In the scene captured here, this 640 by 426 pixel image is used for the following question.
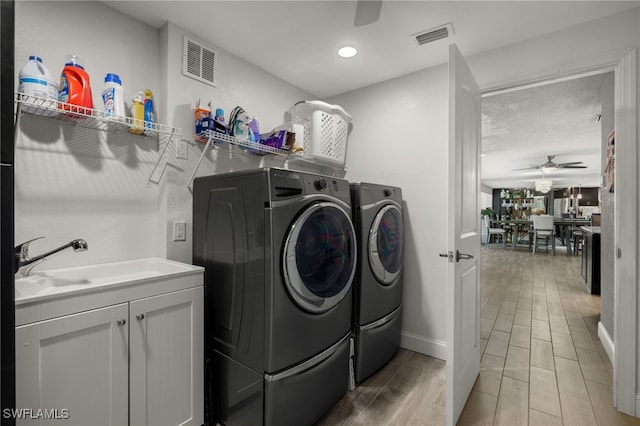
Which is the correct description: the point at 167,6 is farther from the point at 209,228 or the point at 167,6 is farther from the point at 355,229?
the point at 355,229

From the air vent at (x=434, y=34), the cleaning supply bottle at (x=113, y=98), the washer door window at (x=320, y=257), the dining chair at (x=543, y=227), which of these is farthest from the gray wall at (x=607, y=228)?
the dining chair at (x=543, y=227)

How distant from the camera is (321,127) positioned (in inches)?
93.0

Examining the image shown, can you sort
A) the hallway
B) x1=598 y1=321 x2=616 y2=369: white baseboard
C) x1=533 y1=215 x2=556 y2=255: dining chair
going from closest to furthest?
Answer: the hallway, x1=598 y1=321 x2=616 y2=369: white baseboard, x1=533 y1=215 x2=556 y2=255: dining chair

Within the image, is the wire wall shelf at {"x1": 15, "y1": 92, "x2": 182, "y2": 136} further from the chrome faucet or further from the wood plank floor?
the wood plank floor

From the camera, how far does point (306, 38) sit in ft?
6.47

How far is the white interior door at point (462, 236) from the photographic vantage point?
1.46 meters

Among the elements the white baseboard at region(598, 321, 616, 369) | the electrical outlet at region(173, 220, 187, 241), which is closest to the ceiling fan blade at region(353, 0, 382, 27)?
the electrical outlet at region(173, 220, 187, 241)

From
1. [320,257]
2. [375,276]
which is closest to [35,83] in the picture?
[320,257]

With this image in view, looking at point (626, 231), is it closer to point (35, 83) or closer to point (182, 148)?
point (182, 148)

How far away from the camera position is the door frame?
161 centimetres

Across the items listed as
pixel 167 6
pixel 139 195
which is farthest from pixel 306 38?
pixel 139 195

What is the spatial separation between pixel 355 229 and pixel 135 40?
5.79 feet

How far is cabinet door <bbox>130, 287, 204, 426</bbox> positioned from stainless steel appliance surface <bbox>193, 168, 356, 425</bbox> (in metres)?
0.13

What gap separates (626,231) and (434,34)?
1593 millimetres
